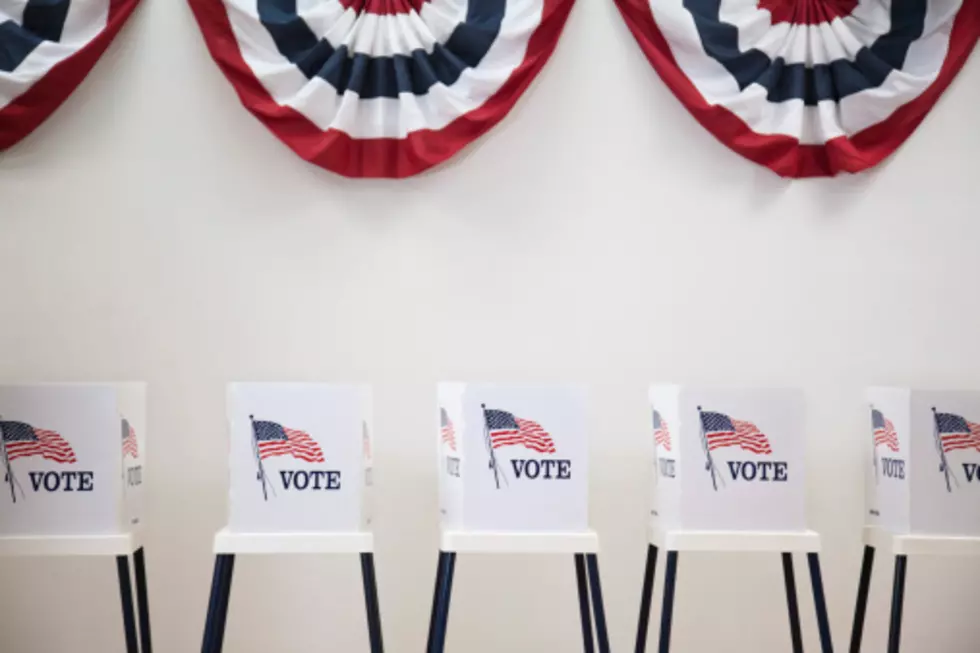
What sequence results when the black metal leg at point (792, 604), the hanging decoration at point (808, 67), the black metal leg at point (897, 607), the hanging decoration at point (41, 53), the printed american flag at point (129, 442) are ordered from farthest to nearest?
the hanging decoration at point (808, 67) → the hanging decoration at point (41, 53) → the black metal leg at point (792, 604) → the black metal leg at point (897, 607) → the printed american flag at point (129, 442)

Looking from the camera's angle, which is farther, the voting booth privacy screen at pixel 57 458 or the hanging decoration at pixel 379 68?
the hanging decoration at pixel 379 68

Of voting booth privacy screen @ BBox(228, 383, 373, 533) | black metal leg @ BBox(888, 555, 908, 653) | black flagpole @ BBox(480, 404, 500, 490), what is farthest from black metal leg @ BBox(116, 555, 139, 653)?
black metal leg @ BBox(888, 555, 908, 653)

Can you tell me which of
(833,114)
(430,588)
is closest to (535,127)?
(833,114)

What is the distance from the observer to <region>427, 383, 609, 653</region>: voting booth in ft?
8.14

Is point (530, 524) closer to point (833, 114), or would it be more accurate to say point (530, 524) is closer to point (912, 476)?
point (912, 476)

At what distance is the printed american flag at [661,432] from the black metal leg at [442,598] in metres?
0.61

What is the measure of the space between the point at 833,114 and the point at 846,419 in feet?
3.07

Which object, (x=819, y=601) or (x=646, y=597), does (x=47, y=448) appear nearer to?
(x=646, y=597)

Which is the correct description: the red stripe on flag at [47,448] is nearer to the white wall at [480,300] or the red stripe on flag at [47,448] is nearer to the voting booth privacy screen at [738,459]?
the white wall at [480,300]

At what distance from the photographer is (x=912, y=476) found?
268 centimetres

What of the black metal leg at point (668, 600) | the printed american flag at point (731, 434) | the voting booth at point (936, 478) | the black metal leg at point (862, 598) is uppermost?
the printed american flag at point (731, 434)

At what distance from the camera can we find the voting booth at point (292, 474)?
2.41 metres

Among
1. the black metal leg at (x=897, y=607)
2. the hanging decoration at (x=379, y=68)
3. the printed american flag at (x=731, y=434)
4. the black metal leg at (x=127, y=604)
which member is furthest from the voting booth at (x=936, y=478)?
the black metal leg at (x=127, y=604)

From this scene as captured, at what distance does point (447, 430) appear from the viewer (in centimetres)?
262
